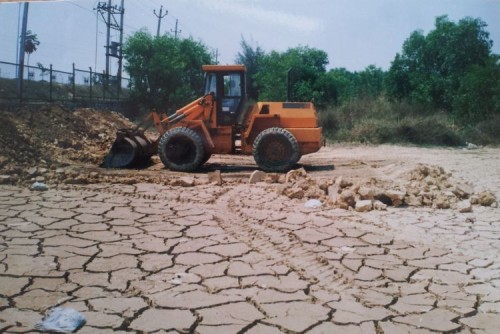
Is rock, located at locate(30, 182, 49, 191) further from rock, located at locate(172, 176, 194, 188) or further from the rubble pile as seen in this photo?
the rubble pile

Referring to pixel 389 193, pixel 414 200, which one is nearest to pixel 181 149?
pixel 389 193

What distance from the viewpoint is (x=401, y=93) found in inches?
288

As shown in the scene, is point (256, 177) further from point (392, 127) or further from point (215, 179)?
point (392, 127)

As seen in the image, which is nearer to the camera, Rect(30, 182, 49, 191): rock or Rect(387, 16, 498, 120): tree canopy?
Rect(387, 16, 498, 120): tree canopy

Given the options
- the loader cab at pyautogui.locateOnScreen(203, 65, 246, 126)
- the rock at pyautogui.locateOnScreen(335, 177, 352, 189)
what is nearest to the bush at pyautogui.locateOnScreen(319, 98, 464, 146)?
the loader cab at pyautogui.locateOnScreen(203, 65, 246, 126)

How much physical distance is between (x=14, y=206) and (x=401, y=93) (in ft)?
20.0

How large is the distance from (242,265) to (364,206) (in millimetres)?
2046

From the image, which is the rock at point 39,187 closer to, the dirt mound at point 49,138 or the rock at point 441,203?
the dirt mound at point 49,138

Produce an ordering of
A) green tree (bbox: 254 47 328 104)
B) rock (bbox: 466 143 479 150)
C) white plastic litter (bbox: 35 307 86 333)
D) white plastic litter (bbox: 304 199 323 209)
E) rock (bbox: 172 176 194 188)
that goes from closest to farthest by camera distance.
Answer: white plastic litter (bbox: 35 307 86 333) < white plastic litter (bbox: 304 199 323 209) < rock (bbox: 172 176 194 188) < green tree (bbox: 254 47 328 104) < rock (bbox: 466 143 479 150)

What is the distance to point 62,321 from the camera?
2.15 m

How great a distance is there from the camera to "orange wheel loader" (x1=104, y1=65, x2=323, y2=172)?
25.5 ft

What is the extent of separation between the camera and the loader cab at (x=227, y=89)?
7730mm

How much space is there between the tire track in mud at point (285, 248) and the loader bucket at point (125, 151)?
3.75 m

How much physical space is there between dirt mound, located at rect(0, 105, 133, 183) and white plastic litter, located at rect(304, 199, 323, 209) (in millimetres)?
3955
